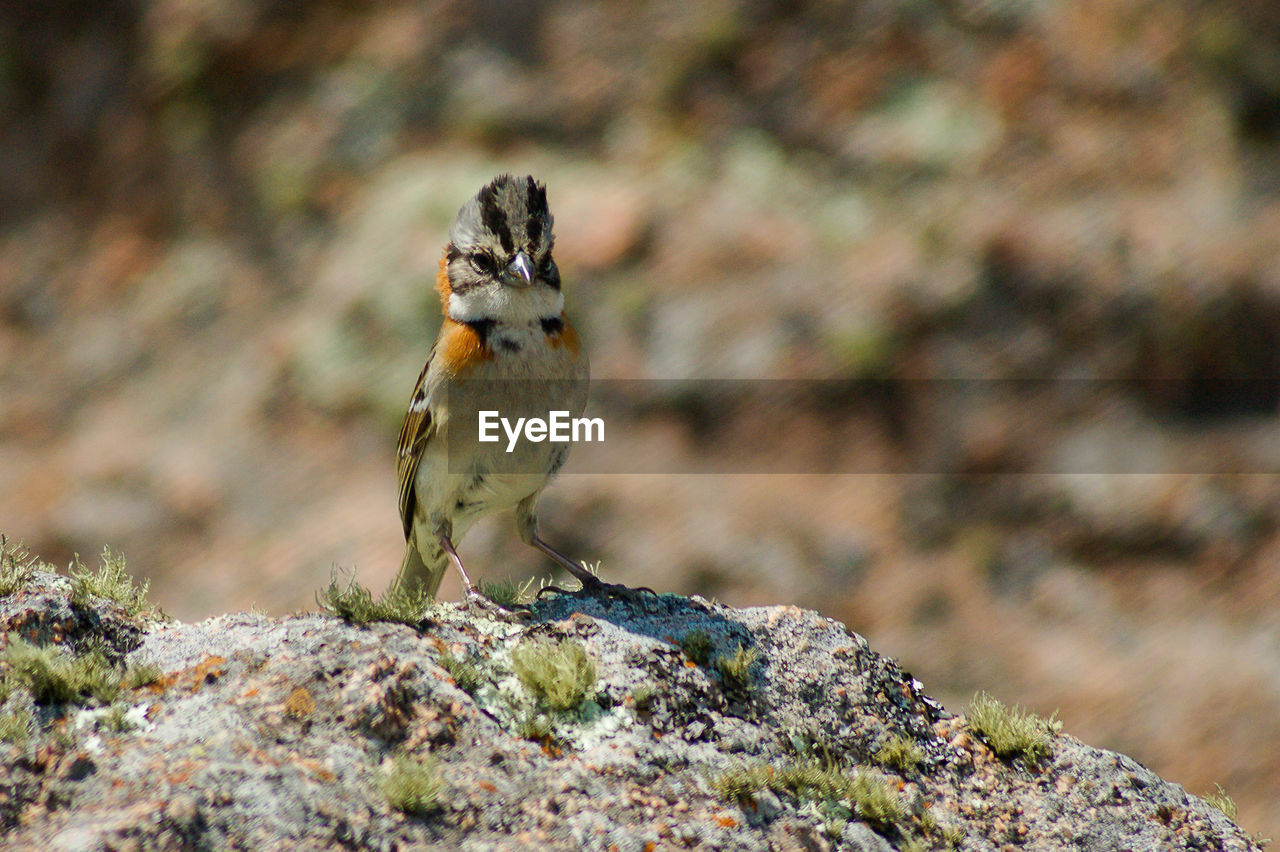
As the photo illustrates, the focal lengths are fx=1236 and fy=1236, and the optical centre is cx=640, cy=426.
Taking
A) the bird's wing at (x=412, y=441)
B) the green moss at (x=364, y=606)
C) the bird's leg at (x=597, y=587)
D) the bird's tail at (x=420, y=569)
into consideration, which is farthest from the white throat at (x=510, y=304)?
the green moss at (x=364, y=606)

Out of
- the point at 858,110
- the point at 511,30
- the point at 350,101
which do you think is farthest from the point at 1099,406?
the point at 350,101

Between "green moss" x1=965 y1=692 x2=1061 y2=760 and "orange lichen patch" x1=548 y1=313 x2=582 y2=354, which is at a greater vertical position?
"orange lichen patch" x1=548 y1=313 x2=582 y2=354

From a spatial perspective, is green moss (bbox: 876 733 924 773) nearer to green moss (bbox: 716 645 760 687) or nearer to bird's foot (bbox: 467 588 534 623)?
green moss (bbox: 716 645 760 687)

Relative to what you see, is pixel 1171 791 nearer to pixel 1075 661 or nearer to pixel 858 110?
pixel 1075 661

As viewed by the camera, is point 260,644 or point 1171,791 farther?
point 1171,791

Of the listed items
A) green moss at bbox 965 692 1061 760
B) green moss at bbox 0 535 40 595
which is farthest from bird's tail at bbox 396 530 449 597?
green moss at bbox 965 692 1061 760

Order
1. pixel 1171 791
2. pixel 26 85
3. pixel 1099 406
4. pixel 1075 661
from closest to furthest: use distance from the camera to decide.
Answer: pixel 1171 791 < pixel 1075 661 < pixel 1099 406 < pixel 26 85

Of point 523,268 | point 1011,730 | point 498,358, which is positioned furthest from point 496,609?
point 1011,730

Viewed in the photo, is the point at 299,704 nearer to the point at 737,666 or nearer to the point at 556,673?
the point at 556,673
